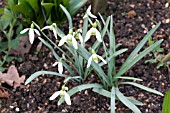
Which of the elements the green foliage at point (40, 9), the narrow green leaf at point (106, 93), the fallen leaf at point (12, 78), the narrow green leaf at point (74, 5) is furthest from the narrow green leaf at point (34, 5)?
the narrow green leaf at point (106, 93)

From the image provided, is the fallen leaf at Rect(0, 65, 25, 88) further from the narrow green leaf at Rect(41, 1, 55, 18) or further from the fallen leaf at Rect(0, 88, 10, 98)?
the narrow green leaf at Rect(41, 1, 55, 18)

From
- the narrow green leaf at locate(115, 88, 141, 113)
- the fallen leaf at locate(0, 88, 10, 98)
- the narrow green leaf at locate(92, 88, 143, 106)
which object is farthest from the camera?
the fallen leaf at locate(0, 88, 10, 98)

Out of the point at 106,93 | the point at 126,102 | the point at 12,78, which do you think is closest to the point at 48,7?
the point at 12,78

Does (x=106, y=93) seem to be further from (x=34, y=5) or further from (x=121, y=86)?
(x=34, y=5)

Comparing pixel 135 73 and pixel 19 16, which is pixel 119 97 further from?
pixel 19 16

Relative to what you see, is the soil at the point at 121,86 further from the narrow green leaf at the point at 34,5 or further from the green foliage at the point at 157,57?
the narrow green leaf at the point at 34,5

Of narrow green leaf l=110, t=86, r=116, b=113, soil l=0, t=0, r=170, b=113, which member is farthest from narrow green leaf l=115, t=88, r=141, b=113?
soil l=0, t=0, r=170, b=113
